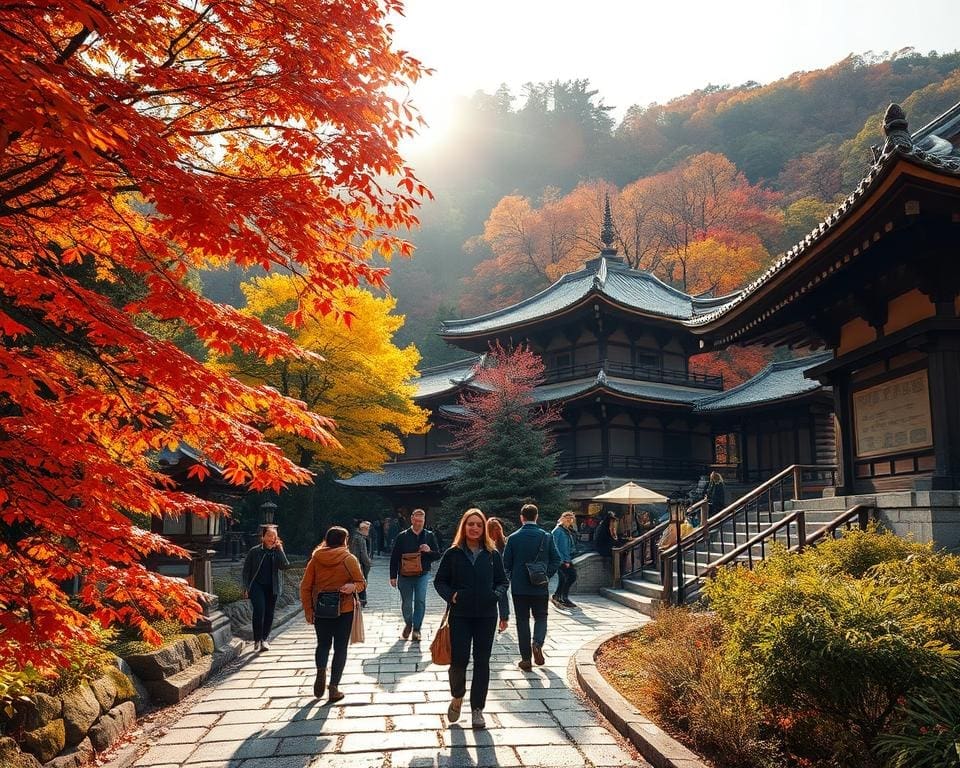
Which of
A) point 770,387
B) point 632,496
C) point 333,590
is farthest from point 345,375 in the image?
point 333,590

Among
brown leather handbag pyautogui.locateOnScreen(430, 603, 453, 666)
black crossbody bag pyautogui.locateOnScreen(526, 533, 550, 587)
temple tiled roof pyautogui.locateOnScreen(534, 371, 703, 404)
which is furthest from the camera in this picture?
temple tiled roof pyautogui.locateOnScreen(534, 371, 703, 404)

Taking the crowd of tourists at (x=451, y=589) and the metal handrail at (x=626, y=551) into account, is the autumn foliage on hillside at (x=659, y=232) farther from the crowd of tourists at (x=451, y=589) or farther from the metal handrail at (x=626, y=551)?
the crowd of tourists at (x=451, y=589)

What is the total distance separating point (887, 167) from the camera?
26.8 feet

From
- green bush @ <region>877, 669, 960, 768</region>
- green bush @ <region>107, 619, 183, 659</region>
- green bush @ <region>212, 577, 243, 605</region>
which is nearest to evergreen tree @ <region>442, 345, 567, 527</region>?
green bush @ <region>212, 577, 243, 605</region>

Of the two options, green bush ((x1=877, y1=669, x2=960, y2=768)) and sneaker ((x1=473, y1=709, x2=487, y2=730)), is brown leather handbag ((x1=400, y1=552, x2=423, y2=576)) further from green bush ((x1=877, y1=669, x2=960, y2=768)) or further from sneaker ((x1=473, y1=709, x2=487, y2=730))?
green bush ((x1=877, y1=669, x2=960, y2=768))

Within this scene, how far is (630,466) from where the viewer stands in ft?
99.5

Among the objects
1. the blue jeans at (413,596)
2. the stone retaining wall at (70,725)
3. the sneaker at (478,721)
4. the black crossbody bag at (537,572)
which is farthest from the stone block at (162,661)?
the black crossbody bag at (537,572)

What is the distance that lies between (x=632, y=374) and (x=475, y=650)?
2718 centimetres

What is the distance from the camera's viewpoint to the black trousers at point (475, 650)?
630 centimetres

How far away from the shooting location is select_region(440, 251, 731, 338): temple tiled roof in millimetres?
33562

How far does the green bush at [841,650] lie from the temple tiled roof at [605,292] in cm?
2618

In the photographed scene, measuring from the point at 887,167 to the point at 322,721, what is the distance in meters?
8.55

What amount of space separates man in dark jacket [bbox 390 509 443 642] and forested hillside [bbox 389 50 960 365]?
3250 cm

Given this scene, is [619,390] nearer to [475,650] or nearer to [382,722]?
[475,650]
